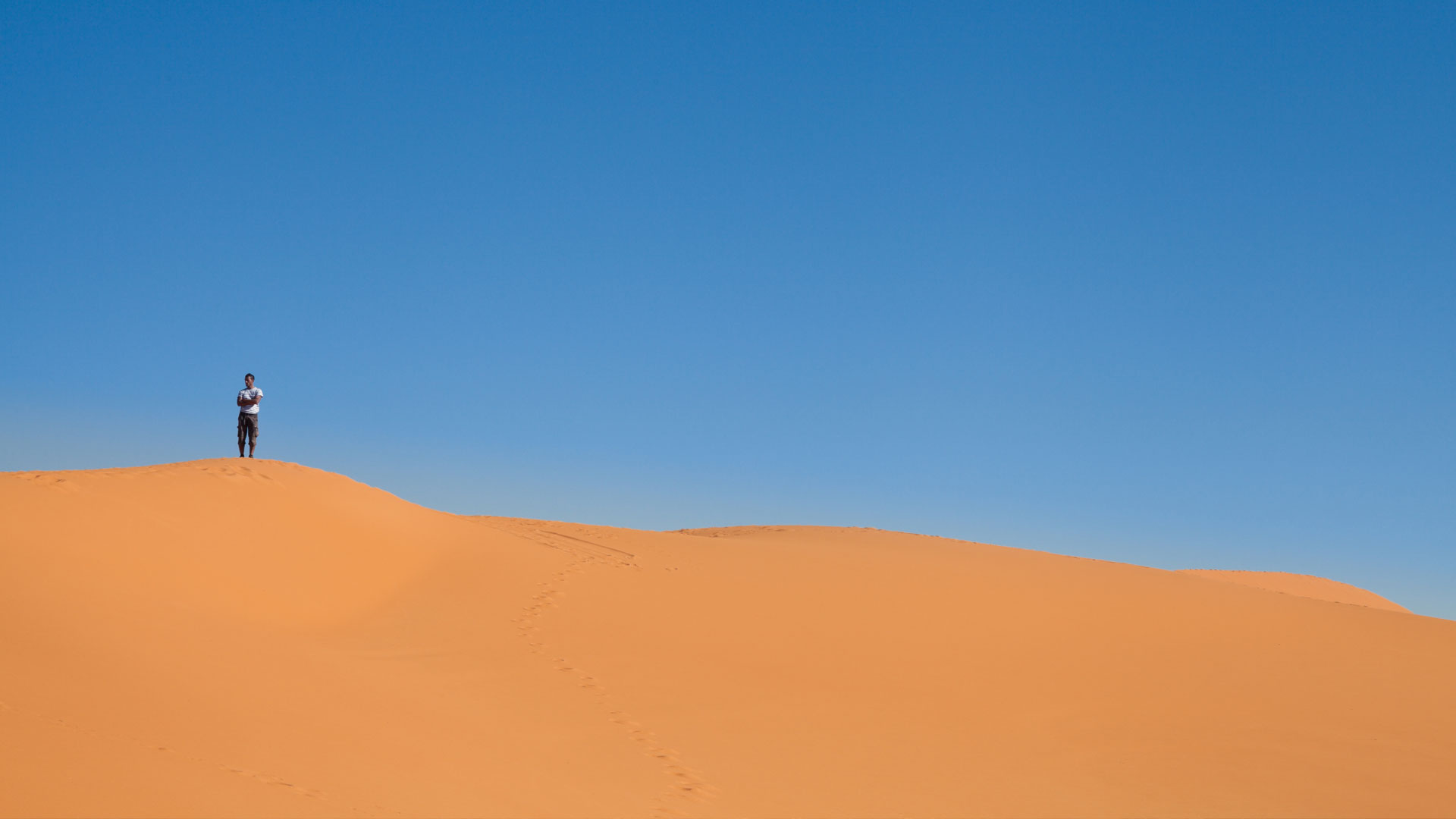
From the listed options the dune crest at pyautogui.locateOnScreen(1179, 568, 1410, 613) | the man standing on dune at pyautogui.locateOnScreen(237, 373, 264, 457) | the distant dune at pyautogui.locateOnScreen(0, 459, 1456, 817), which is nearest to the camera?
the distant dune at pyautogui.locateOnScreen(0, 459, 1456, 817)

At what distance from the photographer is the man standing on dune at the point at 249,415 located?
1611cm

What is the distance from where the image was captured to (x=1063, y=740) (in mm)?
A: 9656

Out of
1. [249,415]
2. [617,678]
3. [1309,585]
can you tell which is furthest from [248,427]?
[1309,585]

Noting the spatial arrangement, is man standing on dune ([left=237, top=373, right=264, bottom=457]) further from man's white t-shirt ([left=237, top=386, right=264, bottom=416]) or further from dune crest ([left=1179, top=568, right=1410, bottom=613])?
dune crest ([left=1179, top=568, right=1410, bottom=613])

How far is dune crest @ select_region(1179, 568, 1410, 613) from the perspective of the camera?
128 feet

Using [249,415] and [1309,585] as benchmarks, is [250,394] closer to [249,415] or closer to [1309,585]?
[249,415]

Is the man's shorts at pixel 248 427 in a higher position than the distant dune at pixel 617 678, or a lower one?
higher

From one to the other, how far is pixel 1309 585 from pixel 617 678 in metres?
39.6

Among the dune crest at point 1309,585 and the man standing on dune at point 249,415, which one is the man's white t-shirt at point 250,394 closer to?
the man standing on dune at point 249,415

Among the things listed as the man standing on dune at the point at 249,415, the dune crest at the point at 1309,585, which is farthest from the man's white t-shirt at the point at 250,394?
the dune crest at the point at 1309,585

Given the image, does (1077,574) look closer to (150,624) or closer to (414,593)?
(414,593)

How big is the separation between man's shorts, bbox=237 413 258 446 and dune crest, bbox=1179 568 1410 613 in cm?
3428

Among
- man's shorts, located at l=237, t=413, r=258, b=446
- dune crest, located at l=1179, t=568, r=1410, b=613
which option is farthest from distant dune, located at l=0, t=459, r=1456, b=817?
dune crest, located at l=1179, t=568, r=1410, b=613

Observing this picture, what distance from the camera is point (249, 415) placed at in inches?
647
